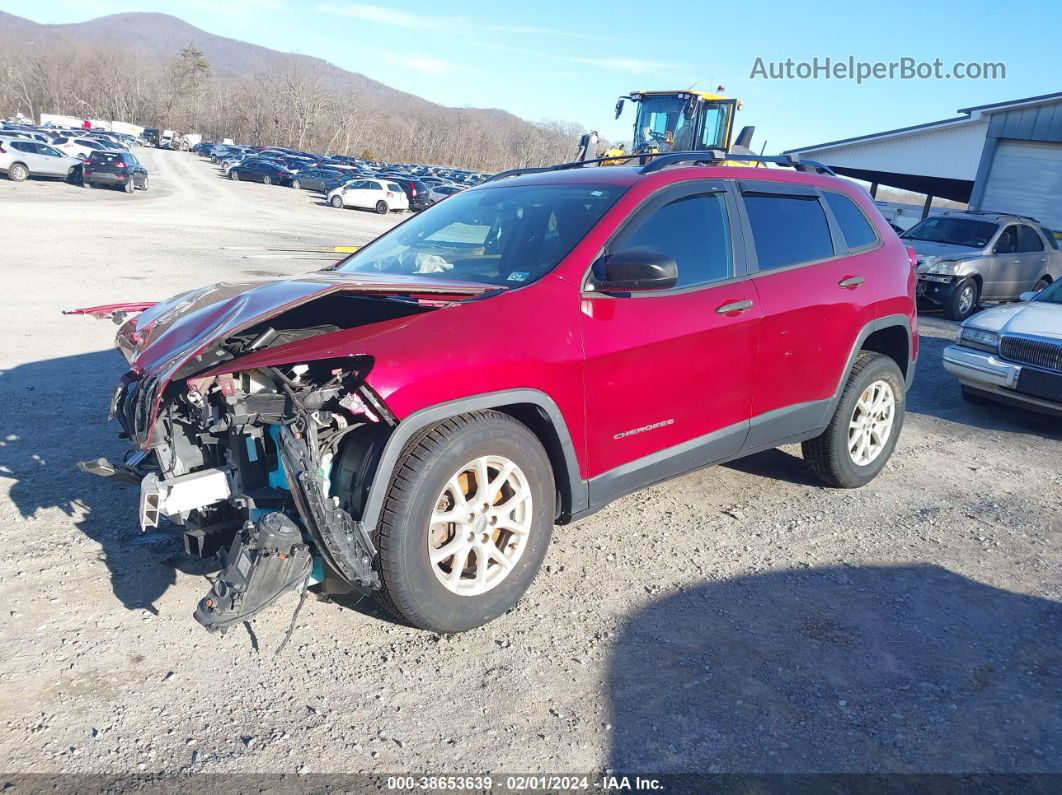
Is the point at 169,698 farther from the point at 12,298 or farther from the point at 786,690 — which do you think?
the point at 12,298

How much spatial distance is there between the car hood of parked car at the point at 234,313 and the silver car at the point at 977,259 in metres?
11.8

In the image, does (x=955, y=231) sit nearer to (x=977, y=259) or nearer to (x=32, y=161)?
(x=977, y=259)

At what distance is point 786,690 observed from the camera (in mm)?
3062

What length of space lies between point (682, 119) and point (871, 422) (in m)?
14.9

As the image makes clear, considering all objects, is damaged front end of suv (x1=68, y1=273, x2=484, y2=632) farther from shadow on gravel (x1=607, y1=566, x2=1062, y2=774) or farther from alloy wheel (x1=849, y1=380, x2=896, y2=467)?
alloy wheel (x1=849, y1=380, x2=896, y2=467)

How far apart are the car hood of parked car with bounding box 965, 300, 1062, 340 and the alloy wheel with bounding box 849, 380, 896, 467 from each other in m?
2.51

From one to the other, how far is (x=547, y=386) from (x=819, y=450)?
2478mm

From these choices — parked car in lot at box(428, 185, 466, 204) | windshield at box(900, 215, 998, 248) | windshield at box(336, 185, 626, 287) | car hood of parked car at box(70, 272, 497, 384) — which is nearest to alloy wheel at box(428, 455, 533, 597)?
car hood of parked car at box(70, 272, 497, 384)

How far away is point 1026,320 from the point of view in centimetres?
707

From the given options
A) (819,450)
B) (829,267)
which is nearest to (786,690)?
(819,450)

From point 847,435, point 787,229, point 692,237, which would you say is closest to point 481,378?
point 692,237

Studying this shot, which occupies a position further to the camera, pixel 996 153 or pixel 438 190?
pixel 438 190

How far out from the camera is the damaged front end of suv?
9.11 ft

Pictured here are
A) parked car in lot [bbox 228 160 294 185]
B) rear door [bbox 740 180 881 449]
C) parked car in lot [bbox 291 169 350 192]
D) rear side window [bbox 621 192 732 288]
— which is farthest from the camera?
parked car in lot [bbox 228 160 294 185]
